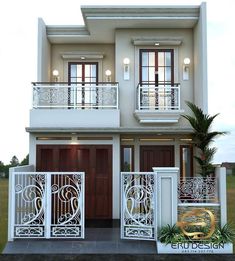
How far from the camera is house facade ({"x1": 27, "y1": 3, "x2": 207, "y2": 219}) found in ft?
35.9

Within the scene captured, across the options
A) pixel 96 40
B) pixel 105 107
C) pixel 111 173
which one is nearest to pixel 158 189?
pixel 111 173

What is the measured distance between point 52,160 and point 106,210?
2.30 m

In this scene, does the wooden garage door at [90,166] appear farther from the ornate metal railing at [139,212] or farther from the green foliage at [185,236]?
the green foliage at [185,236]

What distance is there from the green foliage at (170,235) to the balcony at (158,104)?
4154 mm

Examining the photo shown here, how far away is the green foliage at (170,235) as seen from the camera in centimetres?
769

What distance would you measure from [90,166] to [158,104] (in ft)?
9.79

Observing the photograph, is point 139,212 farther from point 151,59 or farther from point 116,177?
point 151,59

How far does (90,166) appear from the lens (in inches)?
434

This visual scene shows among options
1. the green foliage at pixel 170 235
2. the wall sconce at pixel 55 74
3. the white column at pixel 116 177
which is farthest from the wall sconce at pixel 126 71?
the green foliage at pixel 170 235

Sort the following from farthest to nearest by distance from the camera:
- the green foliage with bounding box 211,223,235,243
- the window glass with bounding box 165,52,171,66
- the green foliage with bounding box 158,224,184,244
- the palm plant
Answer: the window glass with bounding box 165,52,171,66 < the palm plant < the green foliage with bounding box 211,223,235,243 < the green foliage with bounding box 158,224,184,244

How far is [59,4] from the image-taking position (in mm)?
12219

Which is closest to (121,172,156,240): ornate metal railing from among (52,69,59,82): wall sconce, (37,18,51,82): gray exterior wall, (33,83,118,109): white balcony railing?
(33,83,118,109): white balcony railing

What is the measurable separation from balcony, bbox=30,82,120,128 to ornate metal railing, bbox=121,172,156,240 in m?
3.01

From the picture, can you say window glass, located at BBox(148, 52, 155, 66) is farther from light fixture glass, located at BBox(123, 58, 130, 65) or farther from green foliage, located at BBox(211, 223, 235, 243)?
green foliage, located at BBox(211, 223, 235, 243)
